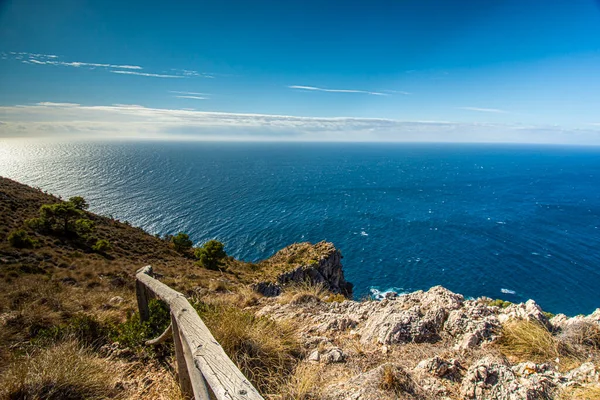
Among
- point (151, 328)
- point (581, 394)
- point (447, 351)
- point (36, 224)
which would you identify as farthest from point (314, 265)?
point (581, 394)

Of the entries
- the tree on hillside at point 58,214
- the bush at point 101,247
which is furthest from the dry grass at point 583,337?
the tree on hillside at point 58,214

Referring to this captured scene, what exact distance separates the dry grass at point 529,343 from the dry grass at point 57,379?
6.11 metres

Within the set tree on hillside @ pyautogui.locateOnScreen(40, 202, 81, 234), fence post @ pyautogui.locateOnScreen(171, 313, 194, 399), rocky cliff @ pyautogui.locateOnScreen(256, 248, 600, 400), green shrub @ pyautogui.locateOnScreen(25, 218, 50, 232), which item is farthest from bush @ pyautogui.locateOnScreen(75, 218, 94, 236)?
fence post @ pyautogui.locateOnScreen(171, 313, 194, 399)

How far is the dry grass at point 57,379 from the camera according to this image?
3105 mm

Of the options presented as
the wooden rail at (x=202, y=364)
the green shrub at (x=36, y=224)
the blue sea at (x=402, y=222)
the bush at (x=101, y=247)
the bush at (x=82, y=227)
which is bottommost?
the blue sea at (x=402, y=222)

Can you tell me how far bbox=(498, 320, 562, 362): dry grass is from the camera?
4362 mm

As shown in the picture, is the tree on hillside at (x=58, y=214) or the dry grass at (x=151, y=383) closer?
the dry grass at (x=151, y=383)

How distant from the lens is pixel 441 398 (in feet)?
11.5

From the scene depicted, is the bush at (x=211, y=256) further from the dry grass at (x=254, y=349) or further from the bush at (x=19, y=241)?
the dry grass at (x=254, y=349)

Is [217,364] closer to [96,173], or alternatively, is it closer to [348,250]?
[348,250]

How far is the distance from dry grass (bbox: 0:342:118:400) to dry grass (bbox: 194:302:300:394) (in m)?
1.43

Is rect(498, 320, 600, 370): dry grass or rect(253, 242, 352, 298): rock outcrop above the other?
rect(498, 320, 600, 370): dry grass

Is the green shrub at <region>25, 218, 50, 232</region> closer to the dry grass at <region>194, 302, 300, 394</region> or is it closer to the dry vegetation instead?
the dry vegetation

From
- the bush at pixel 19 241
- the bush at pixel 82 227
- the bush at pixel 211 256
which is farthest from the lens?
the bush at pixel 211 256
